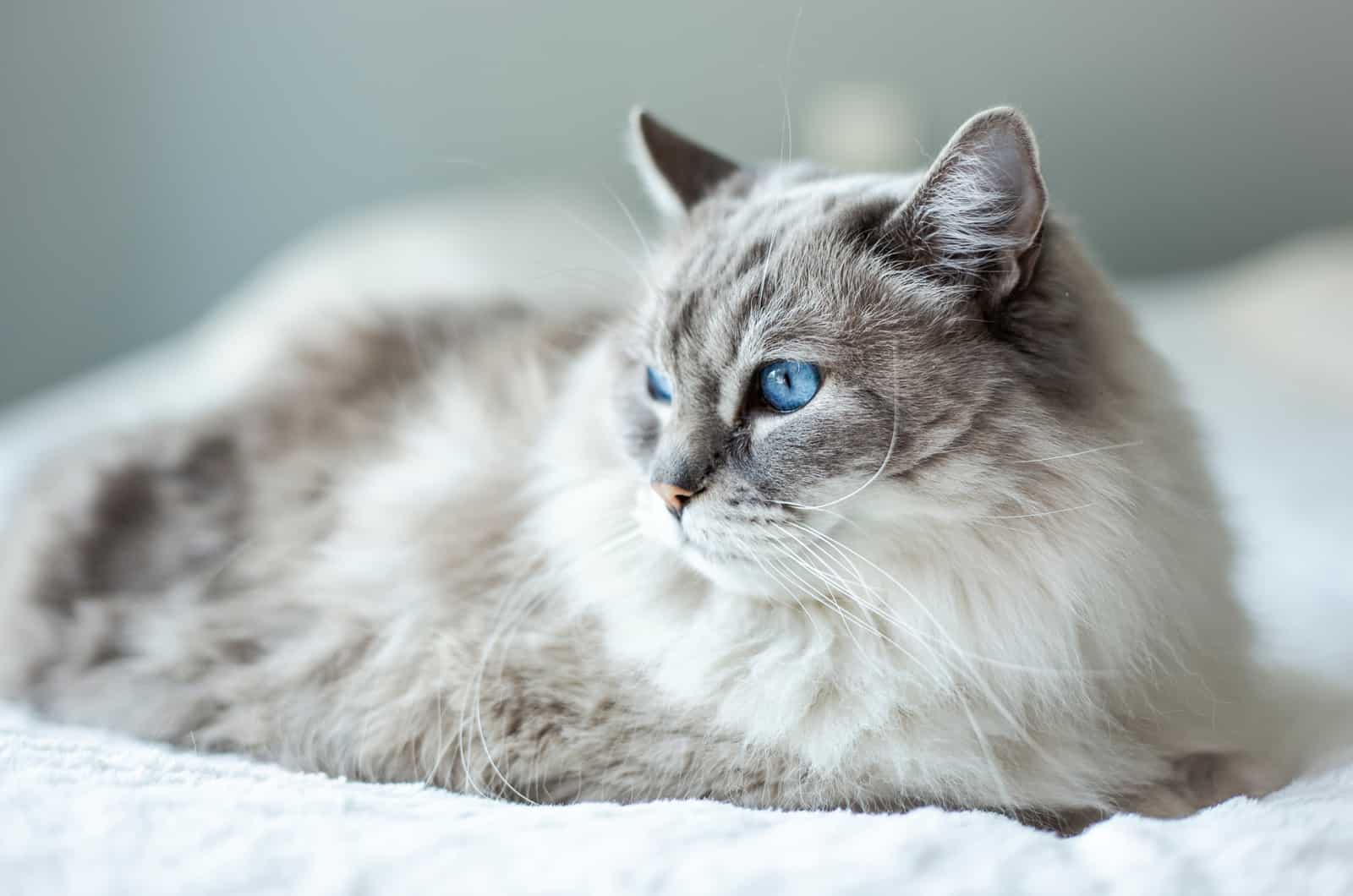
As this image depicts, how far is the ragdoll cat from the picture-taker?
0.99 metres

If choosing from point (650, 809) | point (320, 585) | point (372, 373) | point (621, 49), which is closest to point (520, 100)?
point (621, 49)

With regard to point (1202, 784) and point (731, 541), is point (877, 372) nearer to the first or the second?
point (731, 541)

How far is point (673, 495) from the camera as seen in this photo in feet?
3.38

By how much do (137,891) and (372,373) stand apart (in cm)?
102

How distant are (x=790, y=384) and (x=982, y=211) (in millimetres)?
242

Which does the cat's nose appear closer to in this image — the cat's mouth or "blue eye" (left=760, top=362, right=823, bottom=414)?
the cat's mouth

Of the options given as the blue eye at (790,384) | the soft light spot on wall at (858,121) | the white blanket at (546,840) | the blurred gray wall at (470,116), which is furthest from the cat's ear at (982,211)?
the blurred gray wall at (470,116)

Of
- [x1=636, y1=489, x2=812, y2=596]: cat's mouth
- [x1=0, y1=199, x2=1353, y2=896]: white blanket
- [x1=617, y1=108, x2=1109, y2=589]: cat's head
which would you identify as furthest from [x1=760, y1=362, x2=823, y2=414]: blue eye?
[x1=0, y1=199, x2=1353, y2=896]: white blanket

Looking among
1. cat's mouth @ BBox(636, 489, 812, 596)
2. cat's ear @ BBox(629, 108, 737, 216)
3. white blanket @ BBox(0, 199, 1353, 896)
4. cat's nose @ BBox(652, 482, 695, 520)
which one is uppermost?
cat's ear @ BBox(629, 108, 737, 216)

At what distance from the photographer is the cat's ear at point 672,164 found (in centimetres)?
134

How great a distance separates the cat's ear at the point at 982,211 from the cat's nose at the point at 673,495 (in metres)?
0.32

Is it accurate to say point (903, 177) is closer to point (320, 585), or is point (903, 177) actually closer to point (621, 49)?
point (320, 585)

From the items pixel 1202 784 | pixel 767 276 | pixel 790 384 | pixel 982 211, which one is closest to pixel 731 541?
pixel 790 384

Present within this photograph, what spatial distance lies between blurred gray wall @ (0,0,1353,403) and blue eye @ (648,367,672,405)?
166 centimetres
